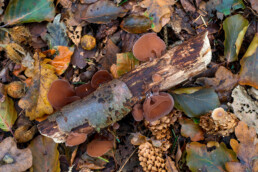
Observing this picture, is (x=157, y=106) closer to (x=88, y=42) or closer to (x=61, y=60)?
(x=88, y=42)

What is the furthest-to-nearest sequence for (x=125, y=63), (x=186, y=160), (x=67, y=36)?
(x=67, y=36), (x=125, y=63), (x=186, y=160)

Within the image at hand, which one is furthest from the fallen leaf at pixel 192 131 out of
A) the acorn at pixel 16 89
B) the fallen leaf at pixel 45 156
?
the acorn at pixel 16 89

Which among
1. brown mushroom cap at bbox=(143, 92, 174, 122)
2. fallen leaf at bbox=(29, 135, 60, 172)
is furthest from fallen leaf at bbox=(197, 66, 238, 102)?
fallen leaf at bbox=(29, 135, 60, 172)

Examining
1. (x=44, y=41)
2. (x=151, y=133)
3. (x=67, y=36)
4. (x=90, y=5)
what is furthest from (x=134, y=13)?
Result: (x=151, y=133)

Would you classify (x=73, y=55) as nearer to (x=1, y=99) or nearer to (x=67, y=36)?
(x=67, y=36)

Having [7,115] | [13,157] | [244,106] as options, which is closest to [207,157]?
[244,106]

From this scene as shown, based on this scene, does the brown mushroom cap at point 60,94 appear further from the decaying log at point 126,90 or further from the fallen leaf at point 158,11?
the fallen leaf at point 158,11
